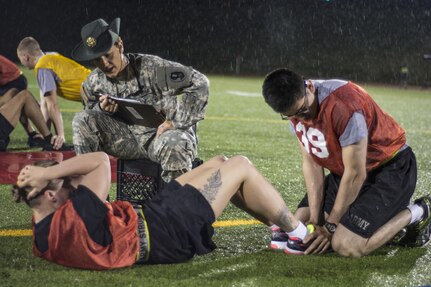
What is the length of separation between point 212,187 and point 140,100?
138cm

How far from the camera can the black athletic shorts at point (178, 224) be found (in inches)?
138

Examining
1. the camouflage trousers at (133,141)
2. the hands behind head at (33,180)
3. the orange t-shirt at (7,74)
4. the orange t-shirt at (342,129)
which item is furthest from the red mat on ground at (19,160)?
the hands behind head at (33,180)

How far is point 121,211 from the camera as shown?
356 cm

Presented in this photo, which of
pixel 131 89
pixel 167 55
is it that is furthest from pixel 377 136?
pixel 167 55

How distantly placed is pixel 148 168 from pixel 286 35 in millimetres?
32240

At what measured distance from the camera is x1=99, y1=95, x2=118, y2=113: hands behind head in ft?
15.1

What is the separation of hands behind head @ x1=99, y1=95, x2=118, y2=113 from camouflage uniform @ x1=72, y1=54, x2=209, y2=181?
0.10m

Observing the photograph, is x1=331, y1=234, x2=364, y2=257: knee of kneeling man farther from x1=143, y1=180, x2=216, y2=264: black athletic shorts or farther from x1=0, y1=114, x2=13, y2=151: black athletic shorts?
x1=0, y1=114, x2=13, y2=151: black athletic shorts

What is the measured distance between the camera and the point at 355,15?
37.5 meters

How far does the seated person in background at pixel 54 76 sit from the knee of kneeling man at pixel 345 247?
466 centimetres

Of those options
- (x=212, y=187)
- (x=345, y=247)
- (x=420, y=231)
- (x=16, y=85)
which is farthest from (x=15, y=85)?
(x=420, y=231)

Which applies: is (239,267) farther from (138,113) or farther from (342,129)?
(138,113)

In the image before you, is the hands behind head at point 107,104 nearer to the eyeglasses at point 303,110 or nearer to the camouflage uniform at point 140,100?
the camouflage uniform at point 140,100

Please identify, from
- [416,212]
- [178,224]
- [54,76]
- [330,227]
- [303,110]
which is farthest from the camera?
[54,76]
